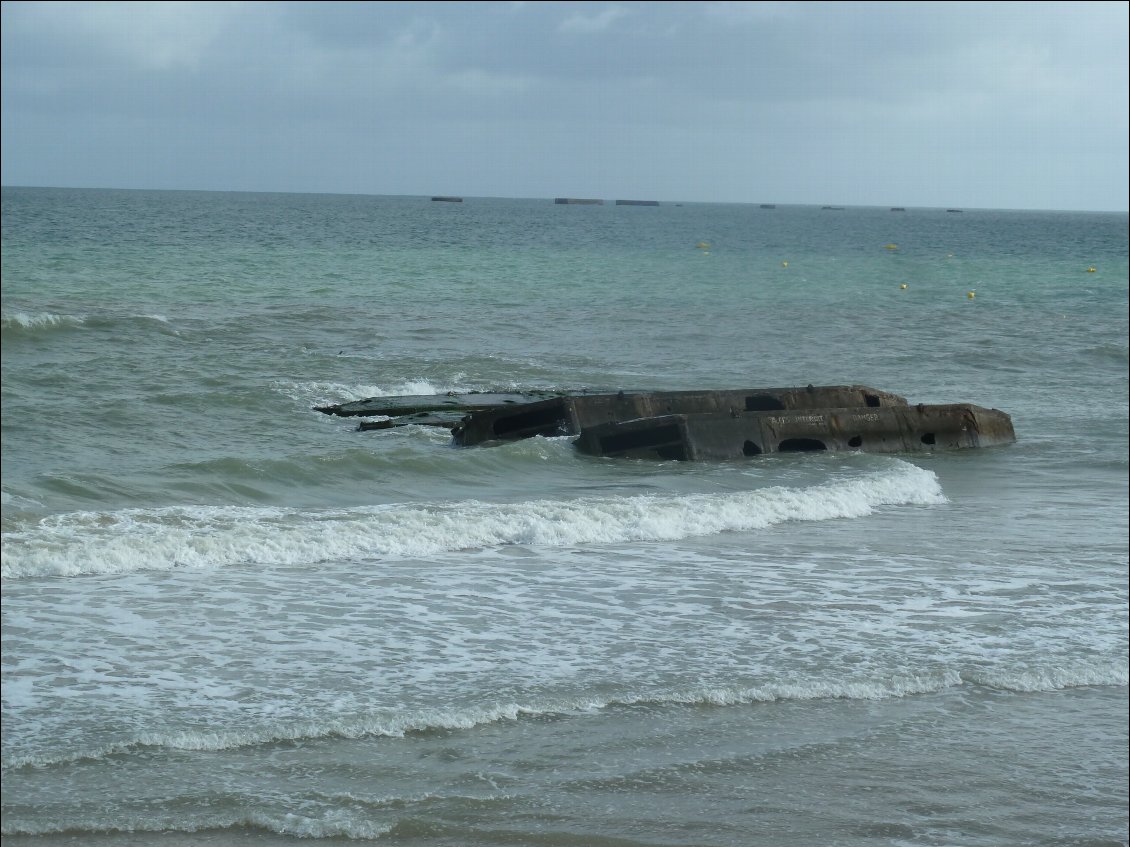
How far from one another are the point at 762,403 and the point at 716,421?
2010mm

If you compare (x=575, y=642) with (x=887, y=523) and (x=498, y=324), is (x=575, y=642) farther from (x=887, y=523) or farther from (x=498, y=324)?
(x=498, y=324)

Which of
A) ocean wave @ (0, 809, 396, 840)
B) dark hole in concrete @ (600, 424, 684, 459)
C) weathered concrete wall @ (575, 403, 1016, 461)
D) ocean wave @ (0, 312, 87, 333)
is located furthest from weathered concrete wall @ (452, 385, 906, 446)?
A: ocean wave @ (0, 312, 87, 333)

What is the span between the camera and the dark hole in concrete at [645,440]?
16.7 m

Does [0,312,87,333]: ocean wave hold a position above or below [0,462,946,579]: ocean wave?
above

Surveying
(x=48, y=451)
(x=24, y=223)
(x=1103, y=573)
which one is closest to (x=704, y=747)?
(x=1103, y=573)

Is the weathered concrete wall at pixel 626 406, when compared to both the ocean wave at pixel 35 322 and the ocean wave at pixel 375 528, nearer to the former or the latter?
the ocean wave at pixel 375 528

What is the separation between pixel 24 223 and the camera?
7550 centimetres

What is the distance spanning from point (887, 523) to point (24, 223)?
72.5m

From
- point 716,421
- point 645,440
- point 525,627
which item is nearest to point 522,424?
point 645,440

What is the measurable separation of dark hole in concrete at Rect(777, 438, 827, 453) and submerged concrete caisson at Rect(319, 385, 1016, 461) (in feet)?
0.04

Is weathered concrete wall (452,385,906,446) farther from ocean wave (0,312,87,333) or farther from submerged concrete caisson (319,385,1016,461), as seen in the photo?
ocean wave (0,312,87,333)

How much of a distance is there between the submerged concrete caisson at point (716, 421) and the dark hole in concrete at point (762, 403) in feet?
0.05

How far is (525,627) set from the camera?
9234mm

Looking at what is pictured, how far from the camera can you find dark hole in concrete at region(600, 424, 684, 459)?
1669cm
